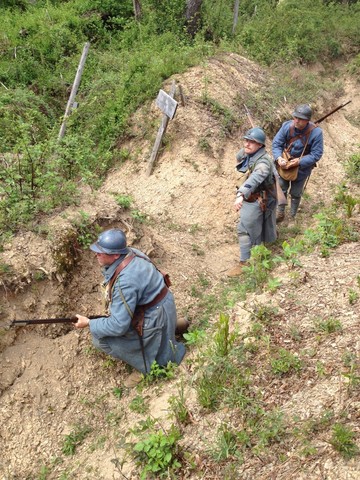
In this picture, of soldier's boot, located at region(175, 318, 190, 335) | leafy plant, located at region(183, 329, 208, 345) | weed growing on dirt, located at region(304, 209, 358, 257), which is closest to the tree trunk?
weed growing on dirt, located at region(304, 209, 358, 257)

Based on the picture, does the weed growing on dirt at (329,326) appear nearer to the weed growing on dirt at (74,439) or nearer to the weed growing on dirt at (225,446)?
the weed growing on dirt at (225,446)

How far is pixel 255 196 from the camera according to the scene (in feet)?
19.6

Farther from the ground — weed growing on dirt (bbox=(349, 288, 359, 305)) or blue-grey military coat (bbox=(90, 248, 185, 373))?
weed growing on dirt (bbox=(349, 288, 359, 305))

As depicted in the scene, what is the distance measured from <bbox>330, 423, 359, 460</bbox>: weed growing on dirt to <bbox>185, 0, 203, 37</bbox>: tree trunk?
11428 millimetres

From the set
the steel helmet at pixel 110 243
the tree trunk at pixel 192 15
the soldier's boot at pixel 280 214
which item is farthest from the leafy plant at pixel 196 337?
the tree trunk at pixel 192 15

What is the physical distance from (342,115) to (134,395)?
9757mm

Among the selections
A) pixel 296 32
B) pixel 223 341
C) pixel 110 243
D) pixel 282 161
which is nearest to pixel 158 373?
pixel 223 341

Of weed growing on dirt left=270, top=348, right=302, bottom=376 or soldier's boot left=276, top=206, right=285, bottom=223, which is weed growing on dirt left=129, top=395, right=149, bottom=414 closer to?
weed growing on dirt left=270, top=348, right=302, bottom=376

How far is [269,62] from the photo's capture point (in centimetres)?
1166

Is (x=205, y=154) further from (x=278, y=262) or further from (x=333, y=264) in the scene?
(x=333, y=264)

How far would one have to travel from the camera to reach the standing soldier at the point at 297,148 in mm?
6664

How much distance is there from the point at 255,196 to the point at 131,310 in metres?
2.71

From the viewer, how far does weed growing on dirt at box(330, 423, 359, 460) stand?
289cm

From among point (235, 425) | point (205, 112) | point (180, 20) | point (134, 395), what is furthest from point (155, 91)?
point (235, 425)
